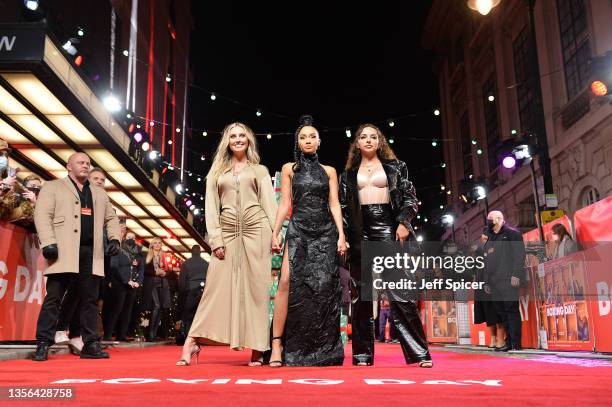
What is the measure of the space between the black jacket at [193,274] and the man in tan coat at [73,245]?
5.36m

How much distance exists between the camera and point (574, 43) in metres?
17.6

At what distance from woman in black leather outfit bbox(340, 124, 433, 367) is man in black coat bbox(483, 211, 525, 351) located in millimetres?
3608

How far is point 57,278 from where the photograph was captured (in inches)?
208

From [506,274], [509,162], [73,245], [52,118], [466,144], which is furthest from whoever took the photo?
[466,144]

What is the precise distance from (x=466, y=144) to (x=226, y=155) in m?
28.5

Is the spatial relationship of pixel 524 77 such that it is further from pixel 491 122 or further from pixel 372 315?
pixel 372 315

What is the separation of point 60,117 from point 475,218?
841 inches

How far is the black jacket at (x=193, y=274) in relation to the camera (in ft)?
36.0

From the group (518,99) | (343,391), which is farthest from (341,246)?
(518,99)

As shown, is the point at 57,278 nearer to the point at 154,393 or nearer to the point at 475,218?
the point at 154,393

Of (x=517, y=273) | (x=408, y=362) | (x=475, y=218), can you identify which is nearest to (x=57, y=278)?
(x=408, y=362)

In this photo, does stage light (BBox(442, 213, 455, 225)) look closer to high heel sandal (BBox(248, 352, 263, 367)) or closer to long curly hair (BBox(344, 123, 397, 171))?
long curly hair (BBox(344, 123, 397, 171))

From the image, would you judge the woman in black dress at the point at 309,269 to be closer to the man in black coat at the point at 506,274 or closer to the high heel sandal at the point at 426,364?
the high heel sandal at the point at 426,364

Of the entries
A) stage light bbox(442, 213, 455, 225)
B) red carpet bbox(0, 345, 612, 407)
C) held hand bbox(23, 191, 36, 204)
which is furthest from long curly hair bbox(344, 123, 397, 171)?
stage light bbox(442, 213, 455, 225)
